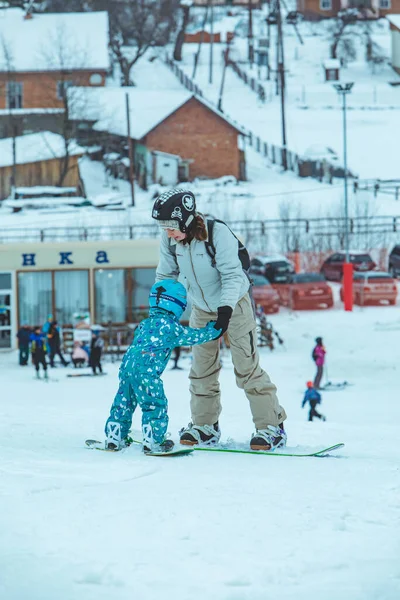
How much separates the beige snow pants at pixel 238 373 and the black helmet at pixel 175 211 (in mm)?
640

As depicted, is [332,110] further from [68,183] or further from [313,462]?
[313,462]

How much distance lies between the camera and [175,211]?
254 inches

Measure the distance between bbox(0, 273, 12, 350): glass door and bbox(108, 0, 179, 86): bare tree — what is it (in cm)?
5831

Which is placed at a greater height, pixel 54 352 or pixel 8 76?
pixel 8 76

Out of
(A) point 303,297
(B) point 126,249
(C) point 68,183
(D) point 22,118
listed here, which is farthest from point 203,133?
(B) point 126,249

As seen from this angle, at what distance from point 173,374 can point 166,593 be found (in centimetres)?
1803

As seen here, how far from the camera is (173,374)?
22.0 m

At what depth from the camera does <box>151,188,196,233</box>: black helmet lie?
6.45 meters

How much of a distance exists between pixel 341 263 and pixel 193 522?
33358mm

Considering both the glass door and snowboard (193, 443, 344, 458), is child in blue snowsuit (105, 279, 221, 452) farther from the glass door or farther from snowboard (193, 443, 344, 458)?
the glass door

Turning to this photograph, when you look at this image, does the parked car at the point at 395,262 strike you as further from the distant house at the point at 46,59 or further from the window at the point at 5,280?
the distant house at the point at 46,59

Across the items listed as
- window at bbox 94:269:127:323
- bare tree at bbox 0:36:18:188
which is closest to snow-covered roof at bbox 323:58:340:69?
bare tree at bbox 0:36:18:188

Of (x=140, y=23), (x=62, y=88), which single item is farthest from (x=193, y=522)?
(x=140, y=23)

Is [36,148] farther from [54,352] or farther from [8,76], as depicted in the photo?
[54,352]
